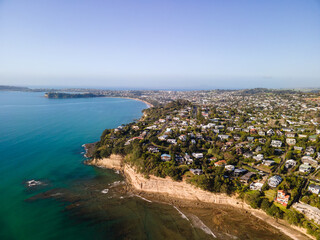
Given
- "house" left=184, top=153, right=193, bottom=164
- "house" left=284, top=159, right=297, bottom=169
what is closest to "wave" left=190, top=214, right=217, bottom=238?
"house" left=184, top=153, right=193, bottom=164

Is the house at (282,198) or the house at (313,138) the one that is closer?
the house at (282,198)

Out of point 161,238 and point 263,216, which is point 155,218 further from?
point 263,216

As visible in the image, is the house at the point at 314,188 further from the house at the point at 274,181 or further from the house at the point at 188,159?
the house at the point at 188,159

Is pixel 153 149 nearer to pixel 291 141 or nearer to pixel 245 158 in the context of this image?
pixel 245 158

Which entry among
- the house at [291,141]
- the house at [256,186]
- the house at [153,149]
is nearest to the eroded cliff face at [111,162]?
the house at [153,149]

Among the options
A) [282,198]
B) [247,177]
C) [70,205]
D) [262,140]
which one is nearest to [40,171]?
[70,205]

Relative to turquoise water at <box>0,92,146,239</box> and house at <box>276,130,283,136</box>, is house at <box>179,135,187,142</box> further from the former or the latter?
house at <box>276,130,283,136</box>
